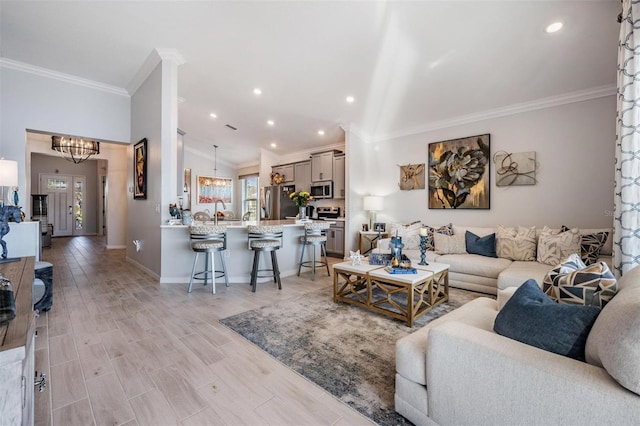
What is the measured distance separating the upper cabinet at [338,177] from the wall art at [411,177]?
53.8 inches

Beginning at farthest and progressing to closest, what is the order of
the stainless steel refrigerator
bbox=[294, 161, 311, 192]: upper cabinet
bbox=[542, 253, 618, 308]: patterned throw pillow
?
the stainless steel refrigerator → bbox=[294, 161, 311, 192]: upper cabinet → bbox=[542, 253, 618, 308]: patterned throw pillow

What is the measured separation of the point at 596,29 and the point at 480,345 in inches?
148

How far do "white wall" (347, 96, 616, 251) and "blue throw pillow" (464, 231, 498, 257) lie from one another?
2.25ft

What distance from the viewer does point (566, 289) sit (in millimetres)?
1373

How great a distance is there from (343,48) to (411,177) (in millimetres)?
2956

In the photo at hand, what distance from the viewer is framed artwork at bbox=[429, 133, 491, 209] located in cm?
467

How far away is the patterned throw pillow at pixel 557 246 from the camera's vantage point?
11.0 ft

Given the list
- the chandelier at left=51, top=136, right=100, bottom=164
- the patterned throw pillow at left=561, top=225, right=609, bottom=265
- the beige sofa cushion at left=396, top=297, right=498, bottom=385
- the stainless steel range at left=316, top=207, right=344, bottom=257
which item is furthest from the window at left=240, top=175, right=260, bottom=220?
the beige sofa cushion at left=396, top=297, right=498, bottom=385

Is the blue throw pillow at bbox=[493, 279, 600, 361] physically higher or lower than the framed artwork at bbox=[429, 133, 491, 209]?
lower

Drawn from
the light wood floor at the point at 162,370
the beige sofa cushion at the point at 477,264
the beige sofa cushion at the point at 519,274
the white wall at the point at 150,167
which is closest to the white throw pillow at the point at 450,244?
the beige sofa cushion at the point at 477,264

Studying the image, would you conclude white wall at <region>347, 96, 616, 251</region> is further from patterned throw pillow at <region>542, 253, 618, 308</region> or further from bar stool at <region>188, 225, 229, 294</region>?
bar stool at <region>188, 225, 229, 294</region>

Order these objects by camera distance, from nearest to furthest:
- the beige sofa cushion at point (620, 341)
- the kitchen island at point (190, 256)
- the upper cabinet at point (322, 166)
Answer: the beige sofa cushion at point (620, 341), the kitchen island at point (190, 256), the upper cabinet at point (322, 166)

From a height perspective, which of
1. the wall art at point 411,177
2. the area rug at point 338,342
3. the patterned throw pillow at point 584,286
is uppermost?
the wall art at point 411,177

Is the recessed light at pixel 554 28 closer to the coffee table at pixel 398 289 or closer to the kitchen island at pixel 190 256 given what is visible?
the coffee table at pixel 398 289
